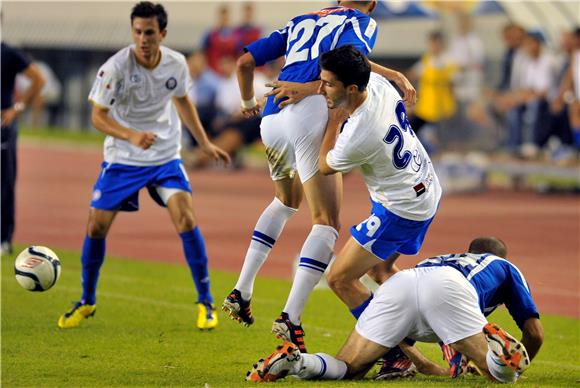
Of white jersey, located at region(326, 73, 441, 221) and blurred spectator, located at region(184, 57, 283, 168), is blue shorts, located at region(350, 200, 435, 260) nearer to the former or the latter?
white jersey, located at region(326, 73, 441, 221)

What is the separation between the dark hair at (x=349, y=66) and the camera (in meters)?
7.70

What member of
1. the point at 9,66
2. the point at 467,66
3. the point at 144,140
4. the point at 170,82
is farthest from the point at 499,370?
the point at 467,66

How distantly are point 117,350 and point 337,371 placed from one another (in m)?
1.95

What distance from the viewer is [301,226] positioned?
17.4m

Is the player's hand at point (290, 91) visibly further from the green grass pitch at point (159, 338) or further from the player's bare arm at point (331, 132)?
the green grass pitch at point (159, 338)

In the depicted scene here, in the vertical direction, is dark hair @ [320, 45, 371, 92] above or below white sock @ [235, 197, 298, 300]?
above

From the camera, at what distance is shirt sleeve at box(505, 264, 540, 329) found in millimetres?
8047

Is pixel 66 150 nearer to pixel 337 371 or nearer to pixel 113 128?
pixel 113 128

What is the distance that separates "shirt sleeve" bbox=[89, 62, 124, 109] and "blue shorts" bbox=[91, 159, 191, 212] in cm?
56

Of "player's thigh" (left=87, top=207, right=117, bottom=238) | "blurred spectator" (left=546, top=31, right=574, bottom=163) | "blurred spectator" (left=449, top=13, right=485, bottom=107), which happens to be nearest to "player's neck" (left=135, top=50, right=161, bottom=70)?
"player's thigh" (left=87, top=207, right=117, bottom=238)

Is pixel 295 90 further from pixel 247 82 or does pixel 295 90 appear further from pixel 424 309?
pixel 424 309

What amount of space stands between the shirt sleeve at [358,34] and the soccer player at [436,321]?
157cm

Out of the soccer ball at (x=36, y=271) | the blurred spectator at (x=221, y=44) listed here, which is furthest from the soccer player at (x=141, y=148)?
the blurred spectator at (x=221, y=44)

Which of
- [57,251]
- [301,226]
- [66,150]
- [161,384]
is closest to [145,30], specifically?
[161,384]
